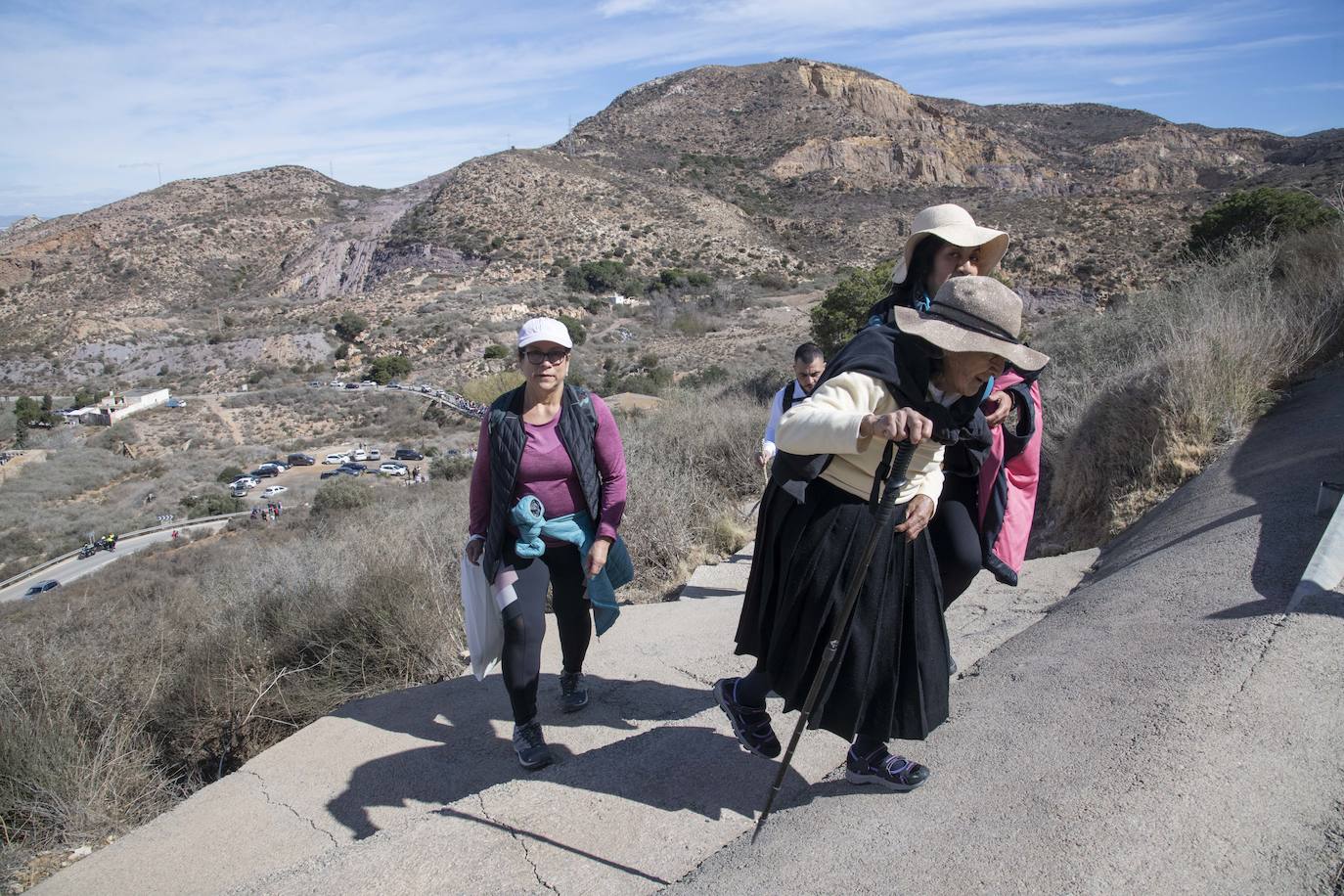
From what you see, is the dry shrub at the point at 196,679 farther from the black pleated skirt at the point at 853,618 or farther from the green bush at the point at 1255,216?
the green bush at the point at 1255,216

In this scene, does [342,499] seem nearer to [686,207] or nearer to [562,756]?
[562,756]

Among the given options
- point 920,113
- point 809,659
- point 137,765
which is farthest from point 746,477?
point 920,113

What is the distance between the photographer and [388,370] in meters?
35.3

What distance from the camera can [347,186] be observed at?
8056 centimetres

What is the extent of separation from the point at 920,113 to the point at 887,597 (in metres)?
86.6

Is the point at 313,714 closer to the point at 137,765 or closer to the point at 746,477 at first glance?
the point at 137,765

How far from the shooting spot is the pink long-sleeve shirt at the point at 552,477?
3234 millimetres

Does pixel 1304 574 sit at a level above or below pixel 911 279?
below

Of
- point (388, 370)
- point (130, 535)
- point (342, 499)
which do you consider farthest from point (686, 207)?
point (342, 499)

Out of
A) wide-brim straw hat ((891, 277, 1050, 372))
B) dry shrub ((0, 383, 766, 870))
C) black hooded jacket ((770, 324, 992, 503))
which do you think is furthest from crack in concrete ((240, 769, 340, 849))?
wide-brim straw hat ((891, 277, 1050, 372))

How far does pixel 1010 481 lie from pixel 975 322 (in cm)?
103

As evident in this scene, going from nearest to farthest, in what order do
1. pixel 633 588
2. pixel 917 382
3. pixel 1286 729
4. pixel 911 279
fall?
pixel 917 382 → pixel 1286 729 → pixel 911 279 → pixel 633 588

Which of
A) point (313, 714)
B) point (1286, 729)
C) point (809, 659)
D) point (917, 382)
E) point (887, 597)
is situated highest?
point (917, 382)

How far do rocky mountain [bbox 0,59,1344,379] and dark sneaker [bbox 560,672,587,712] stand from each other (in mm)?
31904
